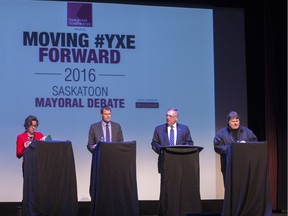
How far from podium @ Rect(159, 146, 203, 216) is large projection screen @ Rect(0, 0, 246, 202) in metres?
1.77

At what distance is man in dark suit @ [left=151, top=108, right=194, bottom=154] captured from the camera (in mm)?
6570

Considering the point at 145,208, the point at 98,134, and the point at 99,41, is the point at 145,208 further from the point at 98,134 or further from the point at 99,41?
the point at 99,41

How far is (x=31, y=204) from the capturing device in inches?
201

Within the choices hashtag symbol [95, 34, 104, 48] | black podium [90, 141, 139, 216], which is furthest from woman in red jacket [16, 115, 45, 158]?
hashtag symbol [95, 34, 104, 48]

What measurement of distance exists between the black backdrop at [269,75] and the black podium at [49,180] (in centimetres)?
342

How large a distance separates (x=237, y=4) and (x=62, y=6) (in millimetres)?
2701

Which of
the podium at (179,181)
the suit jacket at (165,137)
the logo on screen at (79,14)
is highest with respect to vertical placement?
the logo on screen at (79,14)

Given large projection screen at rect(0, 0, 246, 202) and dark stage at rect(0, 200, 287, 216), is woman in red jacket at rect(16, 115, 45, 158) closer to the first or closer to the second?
large projection screen at rect(0, 0, 246, 202)

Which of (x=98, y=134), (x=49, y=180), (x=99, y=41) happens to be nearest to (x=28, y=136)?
(x=98, y=134)

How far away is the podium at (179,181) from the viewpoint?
230 inches

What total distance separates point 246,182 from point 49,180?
198 cm

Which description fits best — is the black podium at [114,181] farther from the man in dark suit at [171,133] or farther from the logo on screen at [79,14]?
the logo on screen at [79,14]

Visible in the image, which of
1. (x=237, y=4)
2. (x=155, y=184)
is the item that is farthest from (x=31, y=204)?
(x=237, y=4)

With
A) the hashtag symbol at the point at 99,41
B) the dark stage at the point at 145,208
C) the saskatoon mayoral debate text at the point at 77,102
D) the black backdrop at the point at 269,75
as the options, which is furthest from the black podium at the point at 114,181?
the black backdrop at the point at 269,75
